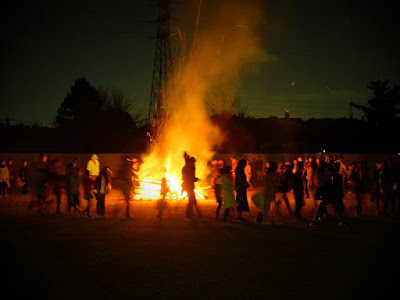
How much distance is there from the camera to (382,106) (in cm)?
5809

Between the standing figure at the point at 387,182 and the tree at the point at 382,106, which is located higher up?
the tree at the point at 382,106

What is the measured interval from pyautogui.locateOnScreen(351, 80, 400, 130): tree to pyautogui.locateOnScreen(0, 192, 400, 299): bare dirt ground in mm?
47789

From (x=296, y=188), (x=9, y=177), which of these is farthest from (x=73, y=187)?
(x=9, y=177)

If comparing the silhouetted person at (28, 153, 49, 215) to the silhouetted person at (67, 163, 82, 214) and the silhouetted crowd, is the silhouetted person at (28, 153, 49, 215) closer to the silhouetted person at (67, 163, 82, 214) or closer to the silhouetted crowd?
the silhouetted crowd

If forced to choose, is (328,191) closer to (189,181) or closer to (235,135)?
(189,181)

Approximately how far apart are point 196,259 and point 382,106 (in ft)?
182

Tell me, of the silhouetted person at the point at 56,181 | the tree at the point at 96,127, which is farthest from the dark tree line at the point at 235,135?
the silhouetted person at the point at 56,181

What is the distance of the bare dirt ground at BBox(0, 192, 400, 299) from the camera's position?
6156 mm

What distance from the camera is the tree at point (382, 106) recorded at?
2263 inches

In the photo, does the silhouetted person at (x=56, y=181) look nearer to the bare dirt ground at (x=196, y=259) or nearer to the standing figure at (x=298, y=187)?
the bare dirt ground at (x=196, y=259)

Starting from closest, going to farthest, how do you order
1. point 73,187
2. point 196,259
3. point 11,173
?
1. point 196,259
2. point 73,187
3. point 11,173

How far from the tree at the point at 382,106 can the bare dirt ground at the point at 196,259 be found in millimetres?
47789

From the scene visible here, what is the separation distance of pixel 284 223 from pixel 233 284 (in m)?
6.46

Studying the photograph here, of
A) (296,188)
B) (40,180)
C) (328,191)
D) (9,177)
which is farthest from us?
(9,177)
